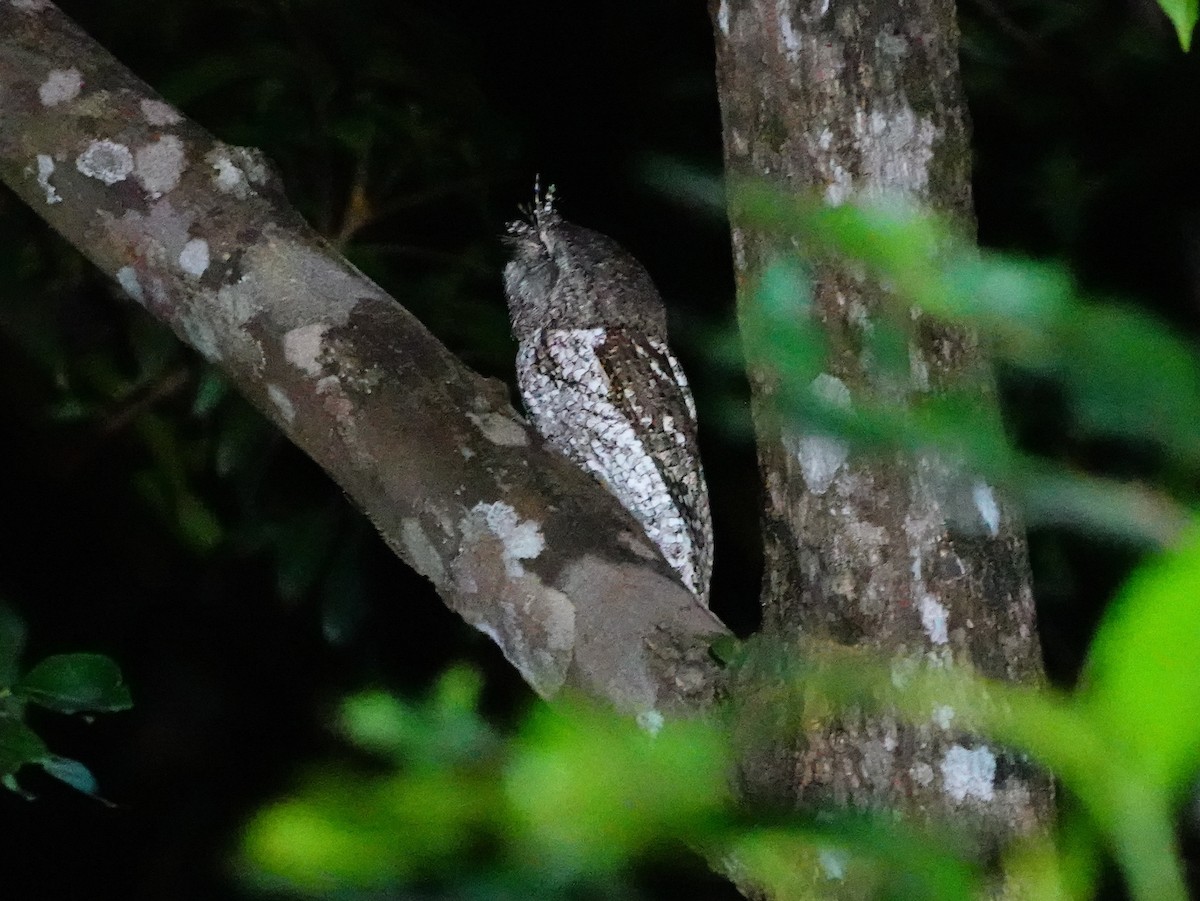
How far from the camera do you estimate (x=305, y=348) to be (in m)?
1.35

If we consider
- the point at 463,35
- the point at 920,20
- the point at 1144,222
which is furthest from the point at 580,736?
the point at 463,35

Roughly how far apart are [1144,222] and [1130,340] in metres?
2.17

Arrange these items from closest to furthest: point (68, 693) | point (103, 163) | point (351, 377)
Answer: point (351, 377), point (103, 163), point (68, 693)

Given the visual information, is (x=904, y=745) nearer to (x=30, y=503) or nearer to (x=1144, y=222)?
(x=1144, y=222)

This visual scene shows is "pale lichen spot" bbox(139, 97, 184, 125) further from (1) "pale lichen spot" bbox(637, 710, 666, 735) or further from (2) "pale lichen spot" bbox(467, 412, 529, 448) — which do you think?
(1) "pale lichen spot" bbox(637, 710, 666, 735)

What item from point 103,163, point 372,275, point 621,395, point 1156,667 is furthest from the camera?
point 372,275

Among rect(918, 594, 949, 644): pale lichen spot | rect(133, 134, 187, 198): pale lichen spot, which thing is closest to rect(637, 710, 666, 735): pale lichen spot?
rect(918, 594, 949, 644): pale lichen spot

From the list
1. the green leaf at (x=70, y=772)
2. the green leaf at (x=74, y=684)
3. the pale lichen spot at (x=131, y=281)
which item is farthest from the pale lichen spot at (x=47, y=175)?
the green leaf at (x=70, y=772)

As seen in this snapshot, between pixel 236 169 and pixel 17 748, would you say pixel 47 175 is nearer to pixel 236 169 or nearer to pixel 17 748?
pixel 236 169

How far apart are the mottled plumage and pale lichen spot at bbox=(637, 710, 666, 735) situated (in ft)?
2.52

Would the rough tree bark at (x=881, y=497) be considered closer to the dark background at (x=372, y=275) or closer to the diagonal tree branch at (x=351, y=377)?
the diagonal tree branch at (x=351, y=377)

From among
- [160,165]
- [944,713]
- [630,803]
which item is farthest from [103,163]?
[630,803]

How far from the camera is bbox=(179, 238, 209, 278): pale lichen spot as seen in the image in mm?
1396

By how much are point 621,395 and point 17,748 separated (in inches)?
35.7
